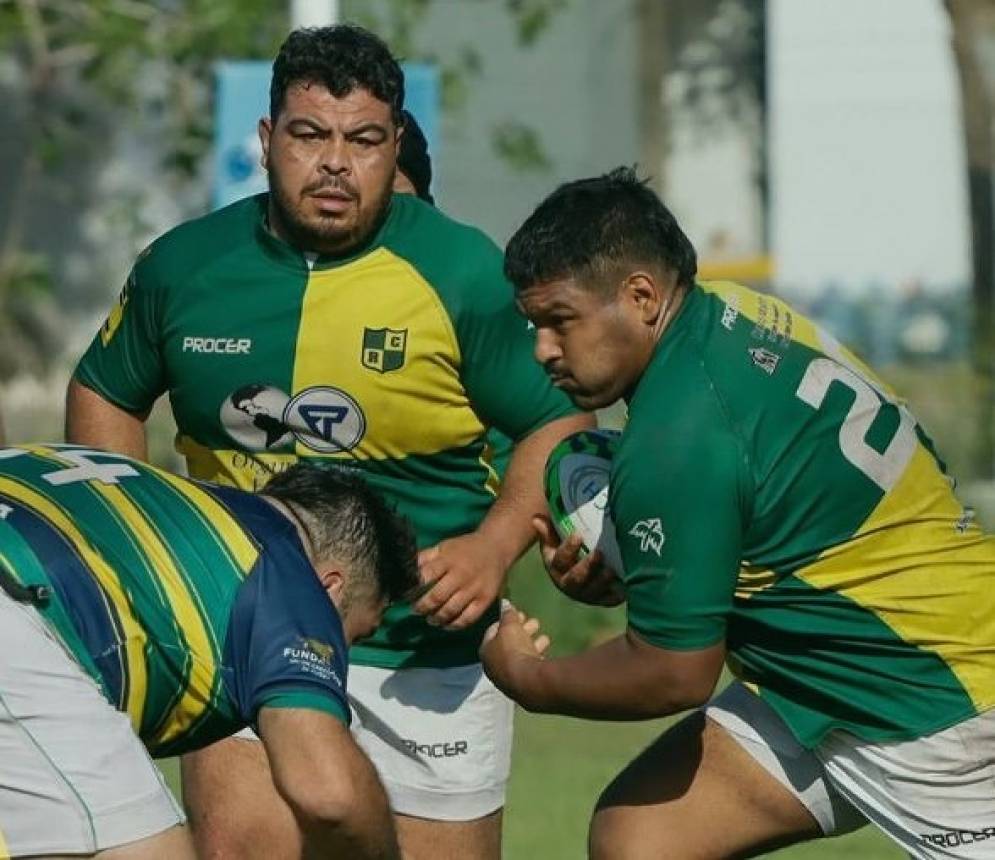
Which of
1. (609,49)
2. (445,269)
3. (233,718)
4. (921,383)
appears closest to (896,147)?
(609,49)

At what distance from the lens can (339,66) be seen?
20.8ft

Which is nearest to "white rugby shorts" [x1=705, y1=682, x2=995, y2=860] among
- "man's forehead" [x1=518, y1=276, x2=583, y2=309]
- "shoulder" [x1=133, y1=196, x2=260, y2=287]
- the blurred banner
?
"man's forehead" [x1=518, y1=276, x2=583, y2=309]

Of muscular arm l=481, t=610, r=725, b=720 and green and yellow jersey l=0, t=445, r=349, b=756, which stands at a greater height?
green and yellow jersey l=0, t=445, r=349, b=756

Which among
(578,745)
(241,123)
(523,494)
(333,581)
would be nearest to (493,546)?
(523,494)

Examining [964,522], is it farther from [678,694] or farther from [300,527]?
[300,527]

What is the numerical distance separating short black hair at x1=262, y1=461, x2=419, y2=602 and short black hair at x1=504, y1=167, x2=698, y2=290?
0.59 m

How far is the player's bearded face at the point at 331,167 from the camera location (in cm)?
628

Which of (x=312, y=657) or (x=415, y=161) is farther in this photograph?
(x=415, y=161)

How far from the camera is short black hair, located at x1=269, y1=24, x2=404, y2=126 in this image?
6.34 m

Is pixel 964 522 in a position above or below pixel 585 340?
below

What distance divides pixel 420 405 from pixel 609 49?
1983cm

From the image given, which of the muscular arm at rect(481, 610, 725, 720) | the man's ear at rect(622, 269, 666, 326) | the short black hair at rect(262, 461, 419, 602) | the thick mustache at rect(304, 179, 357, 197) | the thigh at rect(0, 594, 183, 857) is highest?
the thick mustache at rect(304, 179, 357, 197)

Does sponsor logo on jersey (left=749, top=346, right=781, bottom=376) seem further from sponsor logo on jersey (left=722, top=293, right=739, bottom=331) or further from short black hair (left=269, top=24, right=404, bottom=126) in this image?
short black hair (left=269, top=24, right=404, bottom=126)

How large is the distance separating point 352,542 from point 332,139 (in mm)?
1539
